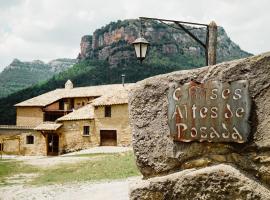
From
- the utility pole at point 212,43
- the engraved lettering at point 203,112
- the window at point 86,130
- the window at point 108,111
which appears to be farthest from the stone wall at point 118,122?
the engraved lettering at point 203,112

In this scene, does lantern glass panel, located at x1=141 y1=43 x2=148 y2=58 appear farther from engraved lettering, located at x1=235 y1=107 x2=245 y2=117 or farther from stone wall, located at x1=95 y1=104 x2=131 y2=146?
stone wall, located at x1=95 y1=104 x2=131 y2=146

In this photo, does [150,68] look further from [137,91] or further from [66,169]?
[137,91]

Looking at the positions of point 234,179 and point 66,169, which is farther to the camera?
point 66,169

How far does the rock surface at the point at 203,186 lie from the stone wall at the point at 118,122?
93.0 ft

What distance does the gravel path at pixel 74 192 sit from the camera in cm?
927

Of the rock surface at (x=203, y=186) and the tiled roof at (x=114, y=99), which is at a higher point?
the tiled roof at (x=114, y=99)

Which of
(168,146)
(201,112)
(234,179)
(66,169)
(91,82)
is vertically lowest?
(66,169)

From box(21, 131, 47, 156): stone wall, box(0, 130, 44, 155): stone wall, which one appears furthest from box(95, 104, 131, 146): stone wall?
box(0, 130, 44, 155): stone wall

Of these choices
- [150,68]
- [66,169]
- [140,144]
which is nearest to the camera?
[140,144]

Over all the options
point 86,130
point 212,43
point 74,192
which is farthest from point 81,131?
point 212,43

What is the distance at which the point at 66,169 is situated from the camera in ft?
58.1

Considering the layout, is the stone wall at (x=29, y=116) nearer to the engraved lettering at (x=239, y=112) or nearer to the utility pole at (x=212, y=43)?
the utility pole at (x=212, y=43)

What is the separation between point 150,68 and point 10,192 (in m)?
83.1

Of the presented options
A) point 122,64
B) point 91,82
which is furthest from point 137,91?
point 122,64
